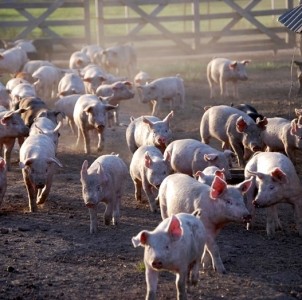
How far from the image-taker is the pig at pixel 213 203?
7730 mm

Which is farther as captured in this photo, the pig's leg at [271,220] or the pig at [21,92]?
the pig at [21,92]

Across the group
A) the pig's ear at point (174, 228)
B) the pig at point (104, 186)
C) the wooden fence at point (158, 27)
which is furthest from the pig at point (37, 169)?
the wooden fence at point (158, 27)

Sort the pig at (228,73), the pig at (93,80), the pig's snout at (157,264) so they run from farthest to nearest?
the pig at (228,73), the pig at (93,80), the pig's snout at (157,264)

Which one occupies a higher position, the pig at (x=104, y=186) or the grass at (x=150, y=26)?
the grass at (x=150, y=26)

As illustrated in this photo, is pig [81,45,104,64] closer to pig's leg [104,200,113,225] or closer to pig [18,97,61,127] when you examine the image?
pig [18,97,61,127]

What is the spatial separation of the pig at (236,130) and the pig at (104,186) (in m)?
2.40

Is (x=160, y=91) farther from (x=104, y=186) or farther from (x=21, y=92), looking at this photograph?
(x=104, y=186)

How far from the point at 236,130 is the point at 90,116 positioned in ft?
8.22

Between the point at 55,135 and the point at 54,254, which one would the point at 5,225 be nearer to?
the point at 54,254

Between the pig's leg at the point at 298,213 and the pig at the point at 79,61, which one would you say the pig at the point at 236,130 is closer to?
the pig's leg at the point at 298,213

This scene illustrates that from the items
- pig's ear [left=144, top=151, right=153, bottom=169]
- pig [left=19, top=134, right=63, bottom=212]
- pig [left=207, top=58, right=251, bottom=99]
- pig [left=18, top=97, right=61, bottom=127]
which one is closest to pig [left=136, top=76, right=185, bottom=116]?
pig [left=207, top=58, right=251, bottom=99]

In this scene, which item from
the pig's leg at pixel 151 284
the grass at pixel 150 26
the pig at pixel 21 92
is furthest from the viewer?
the grass at pixel 150 26

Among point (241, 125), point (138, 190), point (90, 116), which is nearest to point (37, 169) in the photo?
point (138, 190)

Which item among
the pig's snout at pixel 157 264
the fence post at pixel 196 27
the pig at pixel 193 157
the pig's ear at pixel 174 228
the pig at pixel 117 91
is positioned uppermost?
the fence post at pixel 196 27
